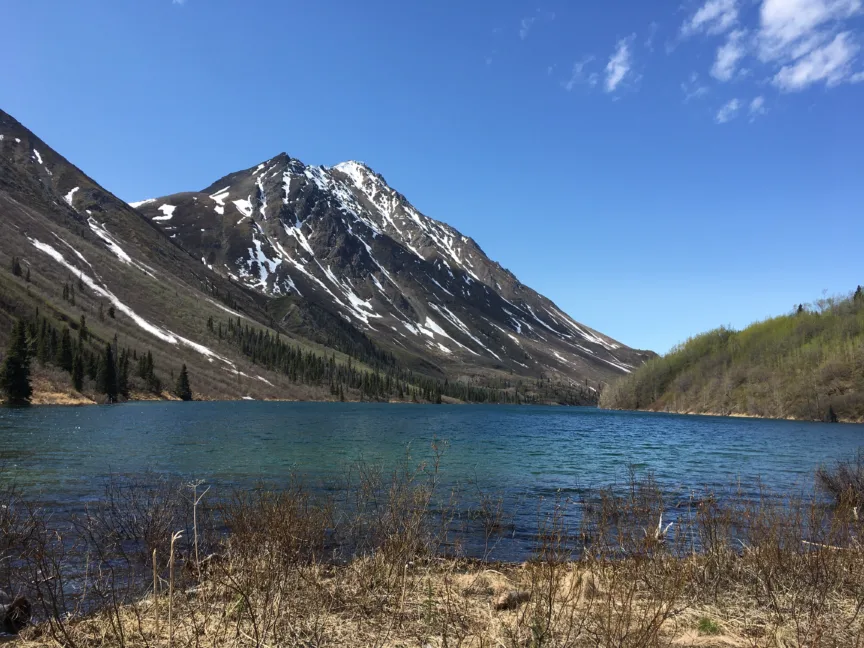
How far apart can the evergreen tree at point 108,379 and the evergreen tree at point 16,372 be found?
71.7 feet

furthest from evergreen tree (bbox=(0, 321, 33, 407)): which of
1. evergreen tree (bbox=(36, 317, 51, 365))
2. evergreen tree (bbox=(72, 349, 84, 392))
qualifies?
evergreen tree (bbox=(36, 317, 51, 365))

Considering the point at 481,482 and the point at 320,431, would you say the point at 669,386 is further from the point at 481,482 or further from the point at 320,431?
the point at 481,482

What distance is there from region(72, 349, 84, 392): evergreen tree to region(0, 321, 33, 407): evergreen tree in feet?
52.9

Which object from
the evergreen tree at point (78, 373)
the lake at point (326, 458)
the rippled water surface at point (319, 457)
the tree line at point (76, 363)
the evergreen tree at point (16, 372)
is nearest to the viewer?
the lake at point (326, 458)

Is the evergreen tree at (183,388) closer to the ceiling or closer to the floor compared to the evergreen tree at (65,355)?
closer to the floor

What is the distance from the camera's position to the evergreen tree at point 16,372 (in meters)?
68.4

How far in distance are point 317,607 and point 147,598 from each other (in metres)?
3.41

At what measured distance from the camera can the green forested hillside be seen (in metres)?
114

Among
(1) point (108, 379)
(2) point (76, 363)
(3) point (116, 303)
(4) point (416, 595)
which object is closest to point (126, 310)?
(3) point (116, 303)

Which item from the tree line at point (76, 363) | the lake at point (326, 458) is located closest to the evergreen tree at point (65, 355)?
the tree line at point (76, 363)

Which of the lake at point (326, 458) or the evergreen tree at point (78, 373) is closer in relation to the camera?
the lake at point (326, 458)

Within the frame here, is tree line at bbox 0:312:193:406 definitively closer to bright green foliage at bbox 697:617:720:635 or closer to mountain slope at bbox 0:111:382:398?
mountain slope at bbox 0:111:382:398

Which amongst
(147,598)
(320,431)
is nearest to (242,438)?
(320,431)

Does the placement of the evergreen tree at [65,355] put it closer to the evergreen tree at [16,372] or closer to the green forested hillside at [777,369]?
the evergreen tree at [16,372]
